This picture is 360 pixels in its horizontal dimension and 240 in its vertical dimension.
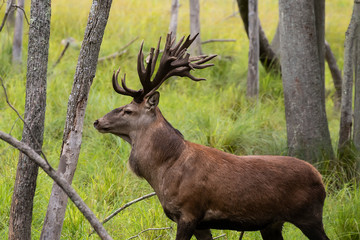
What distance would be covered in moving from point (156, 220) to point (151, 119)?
1.23 metres

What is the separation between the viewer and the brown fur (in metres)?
4.12

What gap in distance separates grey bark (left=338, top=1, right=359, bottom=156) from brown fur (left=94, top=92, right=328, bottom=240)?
7.67 ft

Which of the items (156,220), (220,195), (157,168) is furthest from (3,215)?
(220,195)

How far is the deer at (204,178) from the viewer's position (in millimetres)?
4121

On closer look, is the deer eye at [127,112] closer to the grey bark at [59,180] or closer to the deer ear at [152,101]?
the deer ear at [152,101]

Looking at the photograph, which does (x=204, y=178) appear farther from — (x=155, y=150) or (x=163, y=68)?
(x=163, y=68)

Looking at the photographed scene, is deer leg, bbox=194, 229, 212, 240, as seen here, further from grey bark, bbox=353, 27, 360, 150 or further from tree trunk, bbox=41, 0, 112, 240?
grey bark, bbox=353, 27, 360, 150

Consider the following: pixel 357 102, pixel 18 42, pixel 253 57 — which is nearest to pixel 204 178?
pixel 357 102

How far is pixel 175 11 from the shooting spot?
9.49 meters

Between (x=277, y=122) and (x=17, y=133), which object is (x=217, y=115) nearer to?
(x=277, y=122)

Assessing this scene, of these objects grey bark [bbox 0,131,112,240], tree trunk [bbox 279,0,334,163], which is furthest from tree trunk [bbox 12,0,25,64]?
grey bark [bbox 0,131,112,240]

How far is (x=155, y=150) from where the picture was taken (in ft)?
14.3

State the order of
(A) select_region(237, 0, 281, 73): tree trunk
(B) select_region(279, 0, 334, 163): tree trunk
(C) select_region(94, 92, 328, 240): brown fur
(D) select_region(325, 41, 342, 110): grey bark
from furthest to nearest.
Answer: (D) select_region(325, 41, 342, 110): grey bark < (A) select_region(237, 0, 281, 73): tree trunk < (B) select_region(279, 0, 334, 163): tree trunk < (C) select_region(94, 92, 328, 240): brown fur

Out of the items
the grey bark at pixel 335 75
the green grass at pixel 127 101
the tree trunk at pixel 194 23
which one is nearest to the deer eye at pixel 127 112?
the green grass at pixel 127 101
